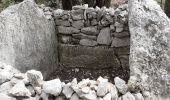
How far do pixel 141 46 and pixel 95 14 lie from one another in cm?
156

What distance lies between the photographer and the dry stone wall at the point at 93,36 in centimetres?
546

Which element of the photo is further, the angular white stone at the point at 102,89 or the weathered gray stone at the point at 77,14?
the weathered gray stone at the point at 77,14

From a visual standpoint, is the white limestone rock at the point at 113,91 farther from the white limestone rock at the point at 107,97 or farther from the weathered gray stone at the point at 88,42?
the weathered gray stone at the point at 88,42

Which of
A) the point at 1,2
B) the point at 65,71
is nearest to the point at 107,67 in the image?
the point at 65,71

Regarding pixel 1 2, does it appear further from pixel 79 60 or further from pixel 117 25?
pixel 117 25

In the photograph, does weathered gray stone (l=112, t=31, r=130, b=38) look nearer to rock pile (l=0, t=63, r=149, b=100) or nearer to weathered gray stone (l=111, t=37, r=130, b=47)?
weathered gray stone (l=111, t=37, r=130, b=47)

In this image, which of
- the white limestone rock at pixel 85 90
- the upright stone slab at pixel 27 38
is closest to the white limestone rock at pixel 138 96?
the white limestone rock at pixel 85 90

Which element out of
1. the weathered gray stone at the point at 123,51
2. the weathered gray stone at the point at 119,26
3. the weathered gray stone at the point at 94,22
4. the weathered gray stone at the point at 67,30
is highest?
the weathered gray stone at the point at 94,22

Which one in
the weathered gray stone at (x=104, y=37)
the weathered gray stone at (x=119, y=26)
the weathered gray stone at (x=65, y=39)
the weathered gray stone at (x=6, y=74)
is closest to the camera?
the weathered gray stone at (x=6, y=74)

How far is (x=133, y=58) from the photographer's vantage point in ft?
13.0

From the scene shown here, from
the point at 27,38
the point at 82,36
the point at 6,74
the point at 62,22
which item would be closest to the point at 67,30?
the point at 62,22

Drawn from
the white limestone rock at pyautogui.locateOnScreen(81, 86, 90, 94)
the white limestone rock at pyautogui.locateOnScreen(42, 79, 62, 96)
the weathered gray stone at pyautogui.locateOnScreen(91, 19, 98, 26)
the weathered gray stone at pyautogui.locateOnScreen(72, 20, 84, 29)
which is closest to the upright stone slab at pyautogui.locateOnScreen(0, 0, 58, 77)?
the weathered gray stone at pyautogui.locateOnScreen(72, 20, 84, 29)

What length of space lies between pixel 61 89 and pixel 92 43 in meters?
2.54

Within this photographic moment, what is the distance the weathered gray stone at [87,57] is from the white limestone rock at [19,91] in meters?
2.61
